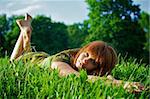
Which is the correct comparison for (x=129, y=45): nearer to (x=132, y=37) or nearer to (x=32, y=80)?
(x=132, y=37)

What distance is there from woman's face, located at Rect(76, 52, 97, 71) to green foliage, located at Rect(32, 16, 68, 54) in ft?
163

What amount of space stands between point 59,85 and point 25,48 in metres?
3.11

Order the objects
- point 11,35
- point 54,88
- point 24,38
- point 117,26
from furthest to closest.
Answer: point 11,35, point 117,26, point 24,38, point 54,88

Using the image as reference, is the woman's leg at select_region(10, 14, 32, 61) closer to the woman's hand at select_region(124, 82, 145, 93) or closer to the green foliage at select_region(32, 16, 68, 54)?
the woman's hand at select_region(124, 82, 145, 93)

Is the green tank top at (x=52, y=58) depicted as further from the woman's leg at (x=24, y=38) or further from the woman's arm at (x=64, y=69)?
the woman's leg at (x=24, y=38)

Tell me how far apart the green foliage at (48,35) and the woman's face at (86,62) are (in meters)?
49.8

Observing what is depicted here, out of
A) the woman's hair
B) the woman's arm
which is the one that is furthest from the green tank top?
the woman's hair

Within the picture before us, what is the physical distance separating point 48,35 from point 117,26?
716 inches

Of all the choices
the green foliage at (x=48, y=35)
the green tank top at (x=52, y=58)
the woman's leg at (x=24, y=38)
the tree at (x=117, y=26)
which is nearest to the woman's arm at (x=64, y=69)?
the green tank top at (x=52, y=58)

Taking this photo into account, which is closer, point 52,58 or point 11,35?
point 52,58

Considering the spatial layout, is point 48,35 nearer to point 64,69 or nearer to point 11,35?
point 11,35

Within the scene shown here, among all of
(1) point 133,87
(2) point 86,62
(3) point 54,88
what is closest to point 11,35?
(2) point 86,62

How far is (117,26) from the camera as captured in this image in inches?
1651

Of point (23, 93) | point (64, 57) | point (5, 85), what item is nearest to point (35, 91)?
point (23, 93)
